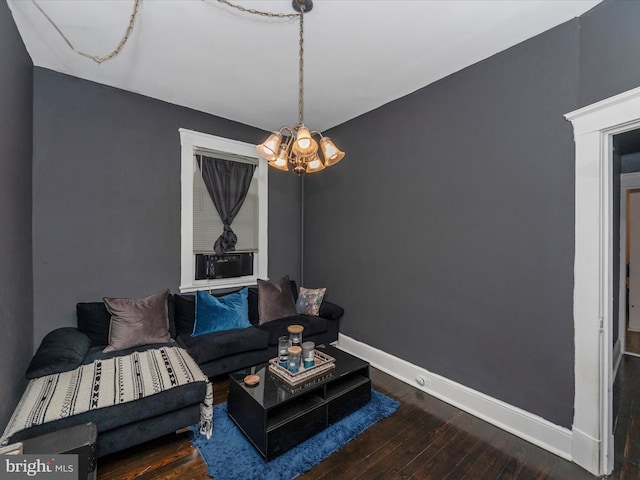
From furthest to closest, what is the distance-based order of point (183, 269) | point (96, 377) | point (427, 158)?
point (183, 269) → point (427, 158) → point (96, 377)

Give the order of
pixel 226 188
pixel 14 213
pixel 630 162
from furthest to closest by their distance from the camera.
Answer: pixel 630 162 < pixel 226 188 < pixel 14 213

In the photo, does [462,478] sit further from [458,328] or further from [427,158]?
[427,158]

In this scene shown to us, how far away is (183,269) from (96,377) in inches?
59.2

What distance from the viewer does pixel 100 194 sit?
299cm

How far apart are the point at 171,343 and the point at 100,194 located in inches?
65.8

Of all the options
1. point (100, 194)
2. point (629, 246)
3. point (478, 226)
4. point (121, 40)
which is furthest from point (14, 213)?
point (629, 246)

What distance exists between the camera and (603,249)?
1879 millimetres

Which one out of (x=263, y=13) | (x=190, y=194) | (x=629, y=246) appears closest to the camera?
(x=263, y=13)

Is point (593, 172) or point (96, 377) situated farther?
point (96, 377)

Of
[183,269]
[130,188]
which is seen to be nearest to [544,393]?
[183,269]

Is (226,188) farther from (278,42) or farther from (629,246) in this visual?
(629,246)

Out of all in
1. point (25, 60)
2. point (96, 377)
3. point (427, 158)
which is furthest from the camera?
point (427, 158)

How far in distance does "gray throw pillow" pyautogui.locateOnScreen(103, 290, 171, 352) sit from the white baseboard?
2.28 m

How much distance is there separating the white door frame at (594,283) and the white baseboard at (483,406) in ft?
0.32
